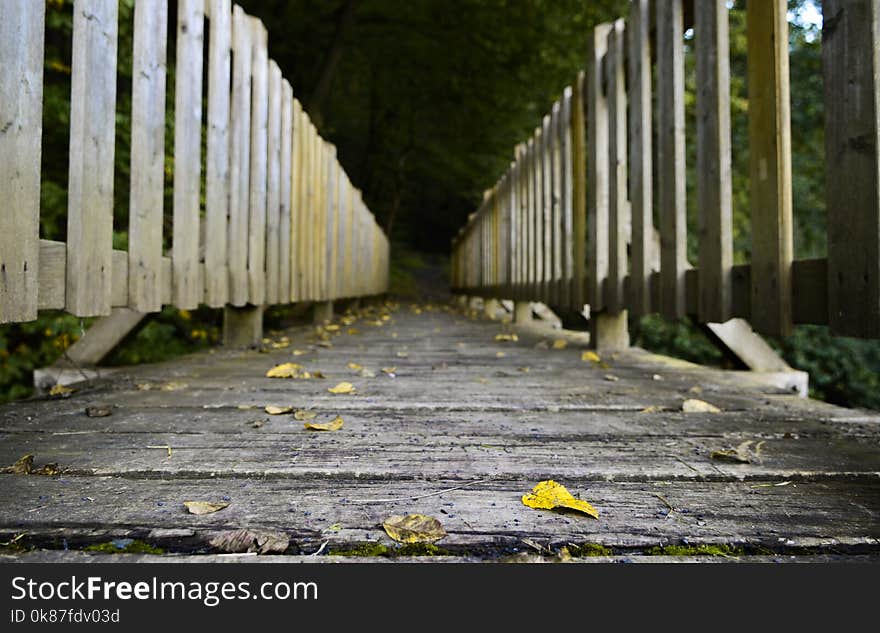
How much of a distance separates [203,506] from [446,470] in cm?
46

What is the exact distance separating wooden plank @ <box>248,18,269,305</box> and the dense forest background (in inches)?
28.4

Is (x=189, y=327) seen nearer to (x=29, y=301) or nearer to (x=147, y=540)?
(x=29, y=301)

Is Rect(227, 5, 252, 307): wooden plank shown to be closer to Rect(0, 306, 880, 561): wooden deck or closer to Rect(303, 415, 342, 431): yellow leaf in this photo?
Rect(0, 306, 880, 561): wooden deck

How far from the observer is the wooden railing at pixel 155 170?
1245mm

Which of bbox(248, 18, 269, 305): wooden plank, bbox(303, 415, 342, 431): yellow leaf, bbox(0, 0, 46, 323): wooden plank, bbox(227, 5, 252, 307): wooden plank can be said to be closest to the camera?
bbox(0, 0, 46, 323): wooden plank

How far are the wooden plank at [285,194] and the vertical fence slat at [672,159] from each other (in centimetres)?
240

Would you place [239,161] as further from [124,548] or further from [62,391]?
[124,548]

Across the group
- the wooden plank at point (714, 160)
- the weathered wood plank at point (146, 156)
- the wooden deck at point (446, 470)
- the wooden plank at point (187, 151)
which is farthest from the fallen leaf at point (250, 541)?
the wooden plank at point (714, 160)

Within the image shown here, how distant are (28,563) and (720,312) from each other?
200cm

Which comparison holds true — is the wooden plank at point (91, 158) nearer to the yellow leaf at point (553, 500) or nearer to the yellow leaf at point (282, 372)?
the yellow leaf at point (282, 372)

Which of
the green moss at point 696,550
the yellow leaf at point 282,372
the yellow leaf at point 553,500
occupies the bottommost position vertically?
the green moss at point 696,550

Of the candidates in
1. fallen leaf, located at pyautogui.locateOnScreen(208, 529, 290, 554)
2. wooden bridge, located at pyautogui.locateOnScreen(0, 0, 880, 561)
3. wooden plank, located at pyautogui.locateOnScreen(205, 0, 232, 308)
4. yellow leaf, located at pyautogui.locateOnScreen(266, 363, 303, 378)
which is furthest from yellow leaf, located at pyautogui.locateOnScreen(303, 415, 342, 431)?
wooden plank, located at pyautogui.locateOnScreen(205, 0, 232, 308)

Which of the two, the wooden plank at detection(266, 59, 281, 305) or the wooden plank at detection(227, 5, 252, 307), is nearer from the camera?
the wooden plank at detection(227, 5, 252, 307)

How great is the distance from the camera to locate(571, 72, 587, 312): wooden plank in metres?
3.51
